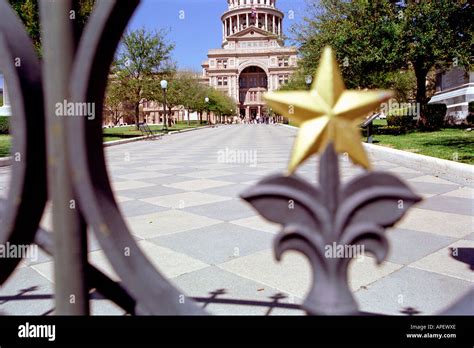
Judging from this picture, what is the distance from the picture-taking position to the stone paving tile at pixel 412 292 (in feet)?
8.40

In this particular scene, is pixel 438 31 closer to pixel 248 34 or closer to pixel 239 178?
pixel 239 178

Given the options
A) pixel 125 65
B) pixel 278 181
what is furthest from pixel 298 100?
pixel 125 65

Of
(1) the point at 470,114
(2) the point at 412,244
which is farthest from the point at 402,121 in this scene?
(2) the point at 412,244

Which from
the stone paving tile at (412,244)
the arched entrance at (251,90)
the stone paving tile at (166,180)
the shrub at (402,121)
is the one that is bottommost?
the stone paving tile at (412,244)

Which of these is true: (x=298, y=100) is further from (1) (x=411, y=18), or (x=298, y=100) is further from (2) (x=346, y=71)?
(2) (x=346, y=71)

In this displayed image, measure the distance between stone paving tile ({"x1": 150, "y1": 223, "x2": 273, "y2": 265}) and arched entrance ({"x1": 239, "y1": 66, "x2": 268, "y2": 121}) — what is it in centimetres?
10303

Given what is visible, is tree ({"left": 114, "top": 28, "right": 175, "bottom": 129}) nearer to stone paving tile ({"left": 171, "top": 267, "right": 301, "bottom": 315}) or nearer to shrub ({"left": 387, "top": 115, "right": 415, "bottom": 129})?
shrub ({"left": 387, "top": 115, "right": 415, "bottom": 129})

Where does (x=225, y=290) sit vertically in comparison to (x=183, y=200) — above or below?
below

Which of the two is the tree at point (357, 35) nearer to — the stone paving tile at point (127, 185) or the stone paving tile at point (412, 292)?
the stone paving tile at point (127, 185)

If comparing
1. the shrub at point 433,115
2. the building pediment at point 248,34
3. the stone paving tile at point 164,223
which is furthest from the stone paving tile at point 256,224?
the building pediment at point 248,34

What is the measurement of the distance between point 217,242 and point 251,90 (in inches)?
4195

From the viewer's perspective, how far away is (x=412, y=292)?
9.16ft

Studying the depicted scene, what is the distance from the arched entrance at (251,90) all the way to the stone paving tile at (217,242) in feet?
338
